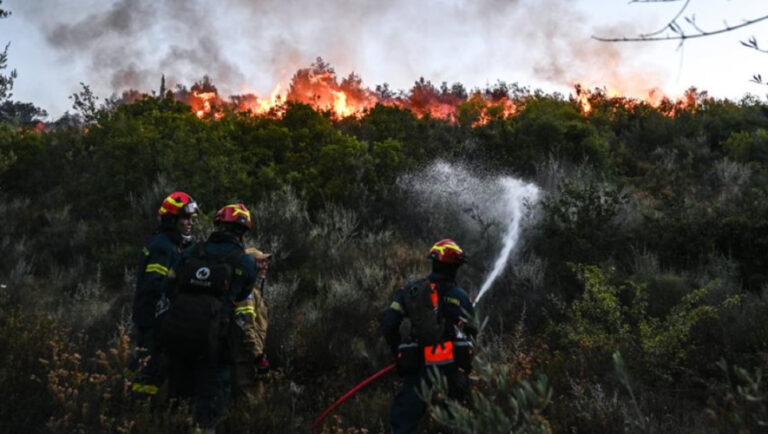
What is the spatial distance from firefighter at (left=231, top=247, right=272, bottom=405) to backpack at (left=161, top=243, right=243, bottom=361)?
161mm

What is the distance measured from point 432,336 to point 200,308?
76.7 inches

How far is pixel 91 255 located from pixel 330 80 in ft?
63.8

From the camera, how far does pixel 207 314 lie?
508cm

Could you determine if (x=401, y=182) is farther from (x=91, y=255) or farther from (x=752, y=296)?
(x=752, y=296)

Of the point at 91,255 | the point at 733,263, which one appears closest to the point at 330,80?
the point at 91,255

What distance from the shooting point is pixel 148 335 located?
554 centimetres

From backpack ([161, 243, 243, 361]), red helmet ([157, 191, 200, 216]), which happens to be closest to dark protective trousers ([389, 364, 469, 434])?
backpack ([161, 243, 243, 361])

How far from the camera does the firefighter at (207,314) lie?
199 inches

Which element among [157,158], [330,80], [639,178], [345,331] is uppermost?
[330,80]

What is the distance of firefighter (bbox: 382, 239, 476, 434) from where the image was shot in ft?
17.4

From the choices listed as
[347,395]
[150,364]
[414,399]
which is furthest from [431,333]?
[150,364]

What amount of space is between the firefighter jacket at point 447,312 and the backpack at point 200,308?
145cm

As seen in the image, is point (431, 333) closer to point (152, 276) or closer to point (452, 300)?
point (452, 300)

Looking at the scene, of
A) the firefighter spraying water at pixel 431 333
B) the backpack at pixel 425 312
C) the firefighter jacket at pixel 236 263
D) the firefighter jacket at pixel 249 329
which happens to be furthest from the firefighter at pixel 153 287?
the backpack at pixel 425 312
